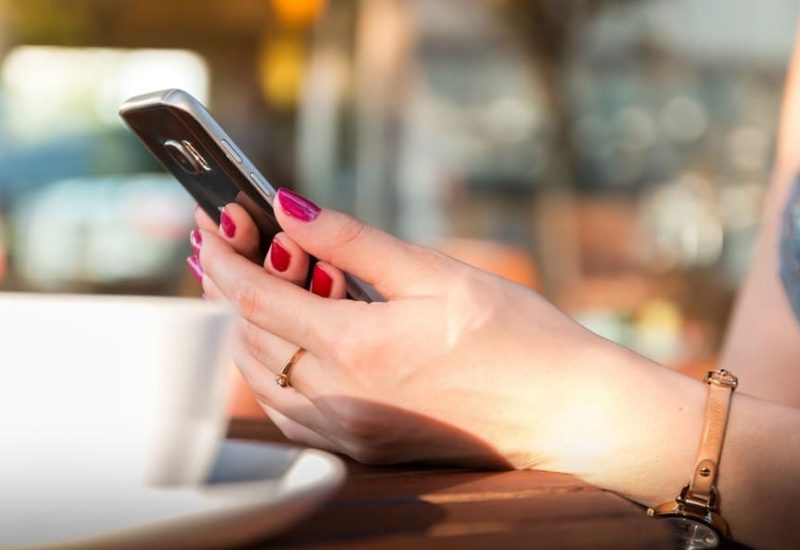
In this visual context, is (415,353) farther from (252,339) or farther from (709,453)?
(709,453)

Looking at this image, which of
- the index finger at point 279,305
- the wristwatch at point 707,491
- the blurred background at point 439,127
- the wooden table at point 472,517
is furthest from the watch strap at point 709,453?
the blurred background at point 439,127

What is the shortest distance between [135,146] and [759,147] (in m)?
3.09

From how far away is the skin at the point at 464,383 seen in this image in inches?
26.9

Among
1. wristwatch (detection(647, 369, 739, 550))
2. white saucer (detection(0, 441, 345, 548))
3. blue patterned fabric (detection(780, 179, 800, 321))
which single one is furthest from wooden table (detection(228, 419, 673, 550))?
blue patterned fabric (detection(780, 179, 800, 321))

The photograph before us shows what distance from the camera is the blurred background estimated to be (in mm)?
5414

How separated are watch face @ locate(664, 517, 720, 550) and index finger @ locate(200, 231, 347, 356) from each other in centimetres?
25

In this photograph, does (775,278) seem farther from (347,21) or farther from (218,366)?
(347,21)

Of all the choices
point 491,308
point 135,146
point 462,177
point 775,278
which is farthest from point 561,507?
point 462,177

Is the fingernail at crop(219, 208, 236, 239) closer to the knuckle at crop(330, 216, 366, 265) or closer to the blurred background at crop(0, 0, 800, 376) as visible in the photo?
the knuckle at crop(330, 216, 366, 265)

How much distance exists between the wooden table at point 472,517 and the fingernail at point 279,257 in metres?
0.13

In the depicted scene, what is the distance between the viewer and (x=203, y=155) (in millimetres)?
725

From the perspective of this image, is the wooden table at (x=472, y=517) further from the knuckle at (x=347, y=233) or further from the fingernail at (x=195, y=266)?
the fingernail at (x=195, y=266)

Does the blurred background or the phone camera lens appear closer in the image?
Answer: the phone camera lens

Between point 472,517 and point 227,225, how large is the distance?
0.29 metres
